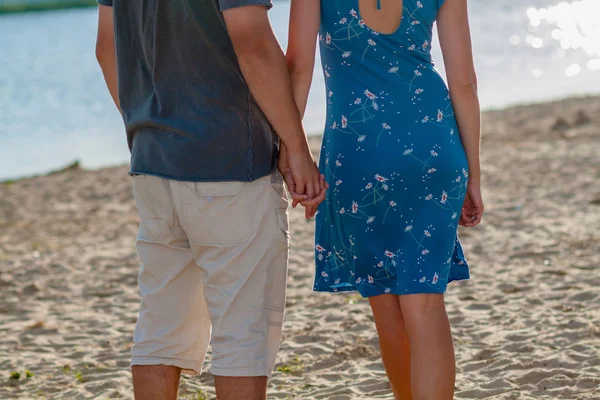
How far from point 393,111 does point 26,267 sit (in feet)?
15.3

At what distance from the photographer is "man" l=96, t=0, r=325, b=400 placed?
230cm

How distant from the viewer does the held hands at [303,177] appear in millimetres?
2391

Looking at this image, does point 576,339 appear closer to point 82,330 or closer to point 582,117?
point 82,330

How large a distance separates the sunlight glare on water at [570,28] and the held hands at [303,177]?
1919 centimetres

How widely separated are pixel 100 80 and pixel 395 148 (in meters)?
21.2

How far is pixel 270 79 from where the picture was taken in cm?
228

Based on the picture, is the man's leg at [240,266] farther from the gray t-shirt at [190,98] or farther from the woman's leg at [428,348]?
the woman's leg at [428,348]

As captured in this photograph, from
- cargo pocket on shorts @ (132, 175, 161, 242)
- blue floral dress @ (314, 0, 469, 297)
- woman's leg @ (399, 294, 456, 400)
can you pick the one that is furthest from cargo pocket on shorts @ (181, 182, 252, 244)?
woman's leg @ (399, 294, 456, 400)

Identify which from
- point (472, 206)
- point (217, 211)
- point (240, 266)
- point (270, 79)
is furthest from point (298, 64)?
point (472, 206)

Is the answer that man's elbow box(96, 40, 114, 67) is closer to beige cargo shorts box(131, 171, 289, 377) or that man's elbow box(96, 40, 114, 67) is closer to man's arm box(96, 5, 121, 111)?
man's arm box(96, 5, 121, 111)

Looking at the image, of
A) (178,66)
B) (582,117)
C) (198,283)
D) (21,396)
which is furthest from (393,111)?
(582,117)

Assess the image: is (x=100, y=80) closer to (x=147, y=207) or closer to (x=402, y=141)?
(x=147, y=207)

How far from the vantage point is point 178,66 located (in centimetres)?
233

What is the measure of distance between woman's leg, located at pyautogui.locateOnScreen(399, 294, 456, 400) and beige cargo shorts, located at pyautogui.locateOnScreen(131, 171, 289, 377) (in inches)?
15.4
